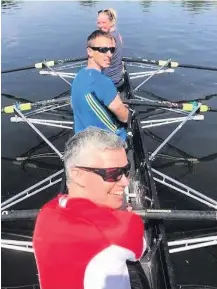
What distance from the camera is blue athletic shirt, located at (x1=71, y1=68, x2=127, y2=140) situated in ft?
17.5

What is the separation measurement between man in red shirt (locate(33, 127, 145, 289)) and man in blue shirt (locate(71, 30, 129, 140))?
2.58 m

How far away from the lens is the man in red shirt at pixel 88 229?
241cm

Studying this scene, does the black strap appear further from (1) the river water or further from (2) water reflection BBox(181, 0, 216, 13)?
(2) water reflection BBox(181, 0, 216, 13)

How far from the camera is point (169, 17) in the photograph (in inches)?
1223

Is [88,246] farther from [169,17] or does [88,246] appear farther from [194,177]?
[169,17]

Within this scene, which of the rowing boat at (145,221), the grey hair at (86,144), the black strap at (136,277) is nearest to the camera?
the grey hair at (86,144)

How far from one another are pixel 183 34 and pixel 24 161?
727 inches

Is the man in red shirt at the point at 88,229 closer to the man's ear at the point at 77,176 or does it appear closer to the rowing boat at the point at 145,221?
the man's ear at the point at 77,176

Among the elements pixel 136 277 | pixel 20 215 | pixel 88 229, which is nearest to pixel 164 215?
pixel 136 277

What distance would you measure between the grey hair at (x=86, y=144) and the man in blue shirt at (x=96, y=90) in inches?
100

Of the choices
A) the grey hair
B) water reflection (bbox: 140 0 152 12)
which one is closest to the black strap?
the grey hair

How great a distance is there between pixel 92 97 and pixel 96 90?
13 cm

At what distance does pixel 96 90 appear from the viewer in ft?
17.6

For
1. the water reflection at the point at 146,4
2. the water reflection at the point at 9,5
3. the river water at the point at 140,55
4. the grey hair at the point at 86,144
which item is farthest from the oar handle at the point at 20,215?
the water reflection at the point at 146,4
